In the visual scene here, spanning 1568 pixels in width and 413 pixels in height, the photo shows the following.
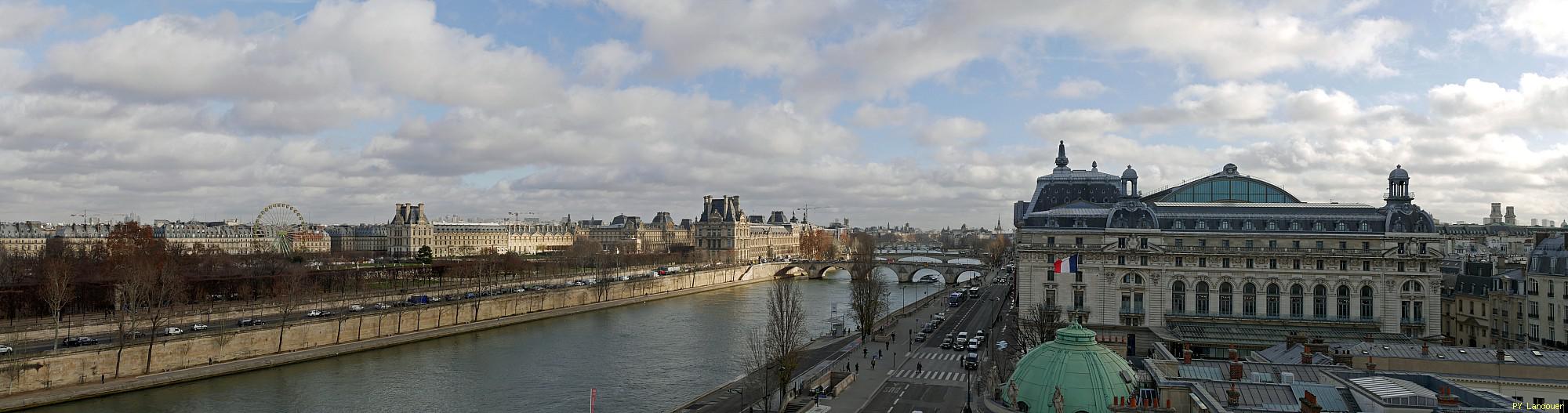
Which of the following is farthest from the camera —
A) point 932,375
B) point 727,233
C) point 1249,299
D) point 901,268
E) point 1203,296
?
point 727,233

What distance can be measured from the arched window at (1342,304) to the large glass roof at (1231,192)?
5921 mm

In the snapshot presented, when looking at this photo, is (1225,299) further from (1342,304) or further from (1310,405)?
(1310,405)

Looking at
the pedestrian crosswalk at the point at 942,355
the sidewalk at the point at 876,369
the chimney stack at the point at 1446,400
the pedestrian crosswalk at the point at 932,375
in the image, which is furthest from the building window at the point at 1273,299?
the chimney stack at the point at 1446,400

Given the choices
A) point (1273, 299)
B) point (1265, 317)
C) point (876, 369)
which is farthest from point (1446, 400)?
point (1273, 299)

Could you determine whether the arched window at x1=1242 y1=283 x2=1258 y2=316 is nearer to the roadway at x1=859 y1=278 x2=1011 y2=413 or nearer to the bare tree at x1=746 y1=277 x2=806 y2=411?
the roadway at x1=859 y1=278 x2=1011 y2=413

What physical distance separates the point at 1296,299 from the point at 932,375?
19288 millimetres

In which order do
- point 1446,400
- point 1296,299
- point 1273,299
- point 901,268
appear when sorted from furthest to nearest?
point 901,268, point 1273,299, point 1296,299, point 1446,400

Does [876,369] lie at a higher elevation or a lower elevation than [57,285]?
lower

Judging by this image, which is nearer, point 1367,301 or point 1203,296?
point 1367,301

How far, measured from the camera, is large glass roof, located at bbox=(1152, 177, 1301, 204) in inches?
1939

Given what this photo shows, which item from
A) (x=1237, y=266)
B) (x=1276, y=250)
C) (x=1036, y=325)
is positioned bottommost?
(x=1036, y=325)

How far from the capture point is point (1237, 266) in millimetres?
45875

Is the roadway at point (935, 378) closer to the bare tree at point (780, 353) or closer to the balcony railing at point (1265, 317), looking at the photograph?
the bare tree at point (780, 353)

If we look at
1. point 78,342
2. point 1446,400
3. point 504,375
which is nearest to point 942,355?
point 504,375
